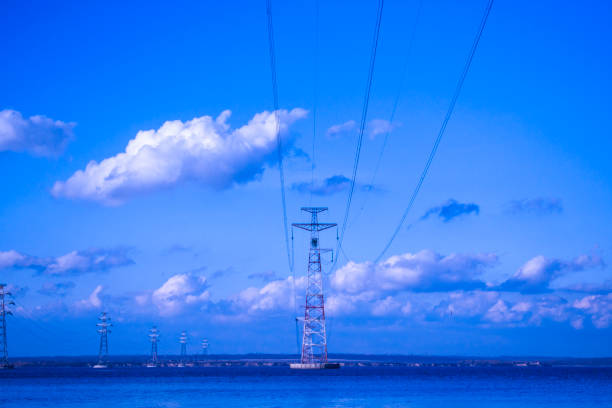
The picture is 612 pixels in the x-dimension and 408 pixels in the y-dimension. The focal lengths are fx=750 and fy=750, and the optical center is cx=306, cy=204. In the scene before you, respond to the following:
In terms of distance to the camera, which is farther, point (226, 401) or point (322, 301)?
point (322, 301)

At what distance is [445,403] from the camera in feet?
214

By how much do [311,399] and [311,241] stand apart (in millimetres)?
23355

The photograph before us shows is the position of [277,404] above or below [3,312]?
below

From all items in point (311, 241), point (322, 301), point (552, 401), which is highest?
point (311, 241)

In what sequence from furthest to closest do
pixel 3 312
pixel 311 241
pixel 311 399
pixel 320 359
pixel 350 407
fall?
pixel 3 312 < pixel 320 359 < pixel 311 241 < pixel 311 399 < pixel 350 407

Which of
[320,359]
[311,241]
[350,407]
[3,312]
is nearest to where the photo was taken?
[350,407]

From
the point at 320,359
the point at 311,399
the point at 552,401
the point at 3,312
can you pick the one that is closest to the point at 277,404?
the point at 311,399

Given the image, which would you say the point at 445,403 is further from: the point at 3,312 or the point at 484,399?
the point at 3,312

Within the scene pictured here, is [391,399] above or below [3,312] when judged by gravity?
below

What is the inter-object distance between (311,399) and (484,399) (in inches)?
662

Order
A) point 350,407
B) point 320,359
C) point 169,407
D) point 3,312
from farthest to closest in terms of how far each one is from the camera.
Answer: point 3,312, point 320,359, point 169,407, point 350,407

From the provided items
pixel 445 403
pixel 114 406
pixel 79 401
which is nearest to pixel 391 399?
pixel 445 403

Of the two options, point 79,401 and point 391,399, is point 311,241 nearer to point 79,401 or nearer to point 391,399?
point 391,399

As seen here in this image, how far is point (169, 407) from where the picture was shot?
2480 inches
